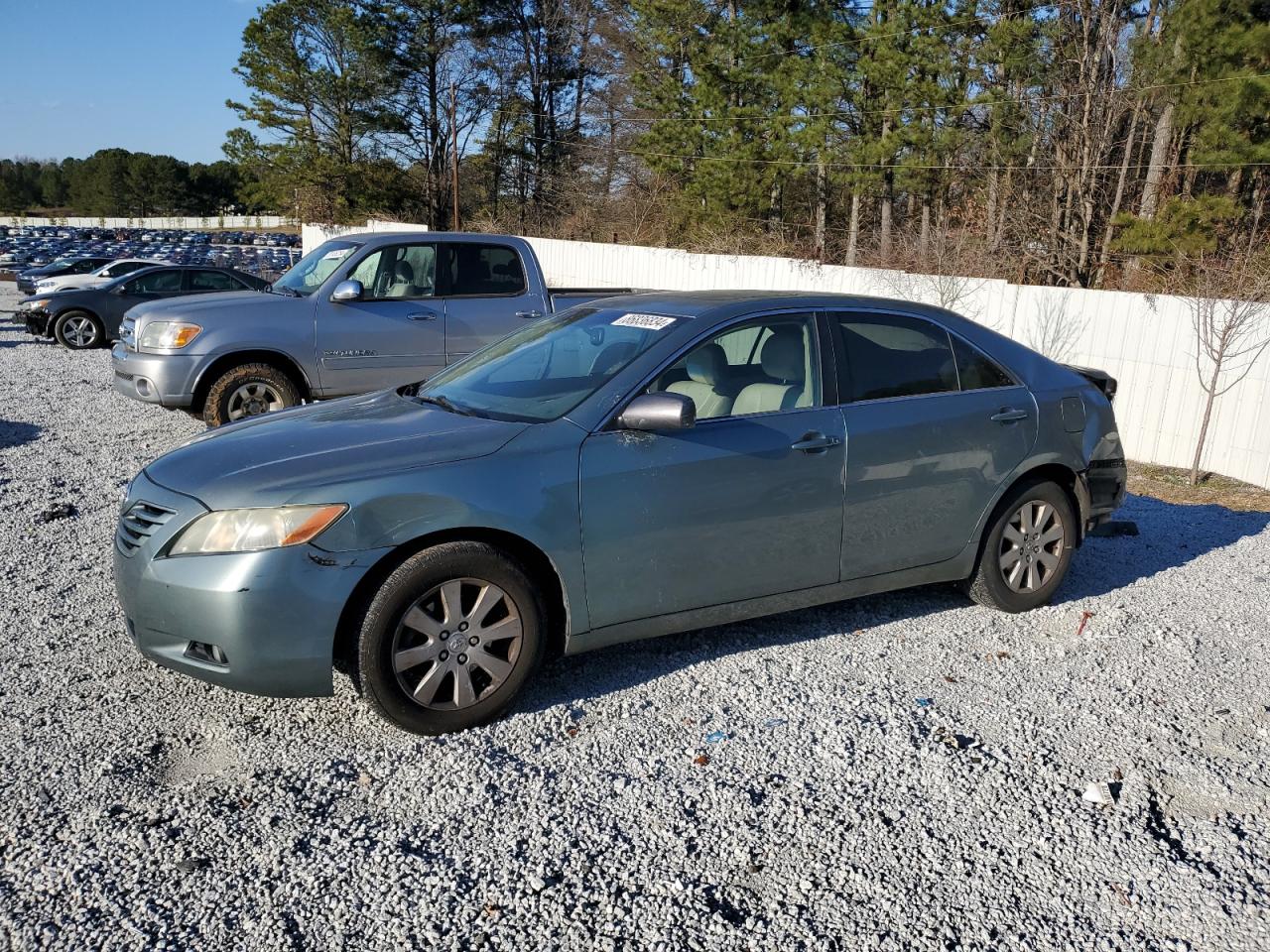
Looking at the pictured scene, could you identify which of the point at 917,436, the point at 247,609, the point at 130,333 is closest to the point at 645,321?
the point at 917,436

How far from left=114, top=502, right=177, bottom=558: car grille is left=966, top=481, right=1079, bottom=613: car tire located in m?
3.88

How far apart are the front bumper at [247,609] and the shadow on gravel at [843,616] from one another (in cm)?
95

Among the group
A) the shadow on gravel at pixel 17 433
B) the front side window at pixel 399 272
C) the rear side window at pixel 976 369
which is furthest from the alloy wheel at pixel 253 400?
the rear side window at pixel 976 369

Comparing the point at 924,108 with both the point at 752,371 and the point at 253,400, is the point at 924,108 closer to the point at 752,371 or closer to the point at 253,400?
the point at 253,400

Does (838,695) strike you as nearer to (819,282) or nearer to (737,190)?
(819,282)

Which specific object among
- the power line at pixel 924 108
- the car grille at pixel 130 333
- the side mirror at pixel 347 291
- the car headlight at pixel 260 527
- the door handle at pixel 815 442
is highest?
the power line at pixel 924 108

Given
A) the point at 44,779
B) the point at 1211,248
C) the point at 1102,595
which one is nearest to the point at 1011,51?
the point at 1211,248

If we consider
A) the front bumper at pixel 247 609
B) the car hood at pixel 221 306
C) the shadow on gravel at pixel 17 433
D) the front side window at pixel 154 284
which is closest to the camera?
the front bumper at pixel 247 609

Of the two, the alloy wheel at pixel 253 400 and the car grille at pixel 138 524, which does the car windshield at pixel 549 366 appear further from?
the alloy wheel at pixel 253 400

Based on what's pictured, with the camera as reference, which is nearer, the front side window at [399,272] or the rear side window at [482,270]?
the front side window at [399,272]

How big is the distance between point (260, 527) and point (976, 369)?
3.59 metres

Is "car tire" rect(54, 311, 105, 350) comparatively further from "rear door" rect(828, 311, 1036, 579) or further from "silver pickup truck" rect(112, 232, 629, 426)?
"rear door" rect(828, 311, 1036, 579)

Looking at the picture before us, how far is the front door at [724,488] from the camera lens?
4098 mm

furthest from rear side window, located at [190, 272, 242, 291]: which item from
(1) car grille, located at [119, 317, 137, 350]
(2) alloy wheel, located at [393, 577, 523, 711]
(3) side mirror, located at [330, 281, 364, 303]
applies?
(2) alloy wheel, located at [393, 577, 523, 711]
